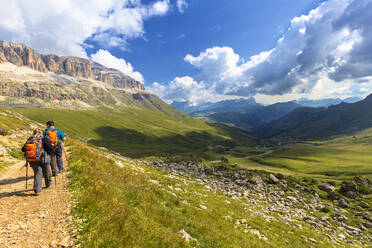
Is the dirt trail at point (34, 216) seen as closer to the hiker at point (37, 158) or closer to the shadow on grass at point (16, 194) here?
the shadow on grass at point (16, 194)

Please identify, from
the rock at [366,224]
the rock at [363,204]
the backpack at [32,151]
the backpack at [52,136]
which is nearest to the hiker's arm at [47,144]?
the backpack at [52,136]

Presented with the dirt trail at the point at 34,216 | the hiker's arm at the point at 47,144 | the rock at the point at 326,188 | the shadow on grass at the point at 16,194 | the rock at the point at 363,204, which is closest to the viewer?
the dirt trail at the point at 34,216

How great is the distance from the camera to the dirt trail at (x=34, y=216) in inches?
242

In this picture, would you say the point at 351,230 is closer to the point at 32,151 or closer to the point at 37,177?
the point at 37,177

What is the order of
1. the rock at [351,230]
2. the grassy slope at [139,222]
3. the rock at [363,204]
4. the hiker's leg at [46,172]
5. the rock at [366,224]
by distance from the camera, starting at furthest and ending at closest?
the rock at [363,204] < the rock at [366,224] < the rock at [351,230] < the hiker's leg at [46,172] < the grassy slope at [139,222]

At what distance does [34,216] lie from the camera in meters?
7.52

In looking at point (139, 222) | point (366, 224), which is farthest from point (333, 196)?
point (139, 222)

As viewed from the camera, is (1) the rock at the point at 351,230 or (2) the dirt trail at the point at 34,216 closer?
(2) the dirt trail at the point at 34,216

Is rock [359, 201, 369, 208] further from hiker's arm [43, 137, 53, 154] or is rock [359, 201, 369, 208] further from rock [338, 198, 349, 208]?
hiker's arm [43, 137, 53, 154]

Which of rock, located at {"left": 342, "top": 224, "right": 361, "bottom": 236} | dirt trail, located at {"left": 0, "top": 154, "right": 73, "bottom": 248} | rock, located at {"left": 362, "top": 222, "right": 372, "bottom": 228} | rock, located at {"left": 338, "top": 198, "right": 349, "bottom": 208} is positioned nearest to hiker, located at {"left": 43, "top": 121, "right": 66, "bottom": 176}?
dirt trail, located at {"left": 0, "top": 154, "right": 73, "bottom": 248}

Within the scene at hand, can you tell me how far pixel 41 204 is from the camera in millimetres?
8625

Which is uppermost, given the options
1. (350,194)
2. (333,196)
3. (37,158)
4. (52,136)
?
(52,136)

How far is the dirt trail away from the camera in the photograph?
616 centimetres

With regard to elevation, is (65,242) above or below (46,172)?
below
